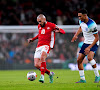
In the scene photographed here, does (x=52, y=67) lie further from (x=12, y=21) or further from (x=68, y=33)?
(x=12, y=21)

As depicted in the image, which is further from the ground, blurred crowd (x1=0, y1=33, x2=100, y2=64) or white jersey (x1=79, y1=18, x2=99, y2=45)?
blurred crowd (x1=0, y1=33, x2=100, y2=64)

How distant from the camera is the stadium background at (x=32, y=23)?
18047 mm

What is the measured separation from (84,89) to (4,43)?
11799mm

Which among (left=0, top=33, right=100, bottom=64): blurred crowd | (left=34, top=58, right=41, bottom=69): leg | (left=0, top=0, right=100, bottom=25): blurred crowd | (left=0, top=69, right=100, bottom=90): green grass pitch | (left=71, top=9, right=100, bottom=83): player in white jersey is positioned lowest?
(left=0, top=69, right=100, bottom=90): green grass pitch

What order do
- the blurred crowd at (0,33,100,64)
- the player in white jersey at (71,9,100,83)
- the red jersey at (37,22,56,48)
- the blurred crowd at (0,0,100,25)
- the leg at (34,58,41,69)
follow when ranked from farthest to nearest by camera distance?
the blurred crowd at (0,0,100,25) → the blurred crowd at (0,33,100,64) → the red jersey at (37,22,56,48) → the leg at (34,58,41,69) → the player in white jersey at (71,9,100,83)

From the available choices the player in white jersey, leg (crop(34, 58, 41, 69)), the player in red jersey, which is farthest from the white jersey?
leg (crop(34, 58, 41, 69))

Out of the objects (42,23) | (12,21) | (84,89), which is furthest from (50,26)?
(12,21)

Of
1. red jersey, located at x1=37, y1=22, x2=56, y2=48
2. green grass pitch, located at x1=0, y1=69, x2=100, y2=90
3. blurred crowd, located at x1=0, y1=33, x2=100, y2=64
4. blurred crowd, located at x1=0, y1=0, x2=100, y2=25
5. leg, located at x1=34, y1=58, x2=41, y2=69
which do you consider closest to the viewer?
green grass pitch, located at x1=0, y1=69, x2=100, y2=90

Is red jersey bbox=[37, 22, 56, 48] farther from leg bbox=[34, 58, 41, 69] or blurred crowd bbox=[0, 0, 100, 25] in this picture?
blurred crowd bbox=[0, 0, 100, 25]

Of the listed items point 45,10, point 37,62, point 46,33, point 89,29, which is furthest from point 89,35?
point 45,10

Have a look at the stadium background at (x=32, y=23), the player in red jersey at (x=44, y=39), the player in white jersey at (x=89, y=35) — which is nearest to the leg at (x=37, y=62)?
the player in red jersey at (x=44, y=39)

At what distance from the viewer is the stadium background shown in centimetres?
1805

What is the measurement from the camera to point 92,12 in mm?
A: 21609

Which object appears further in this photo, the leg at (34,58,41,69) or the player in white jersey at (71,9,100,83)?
the leg at (34,58,41,69)
